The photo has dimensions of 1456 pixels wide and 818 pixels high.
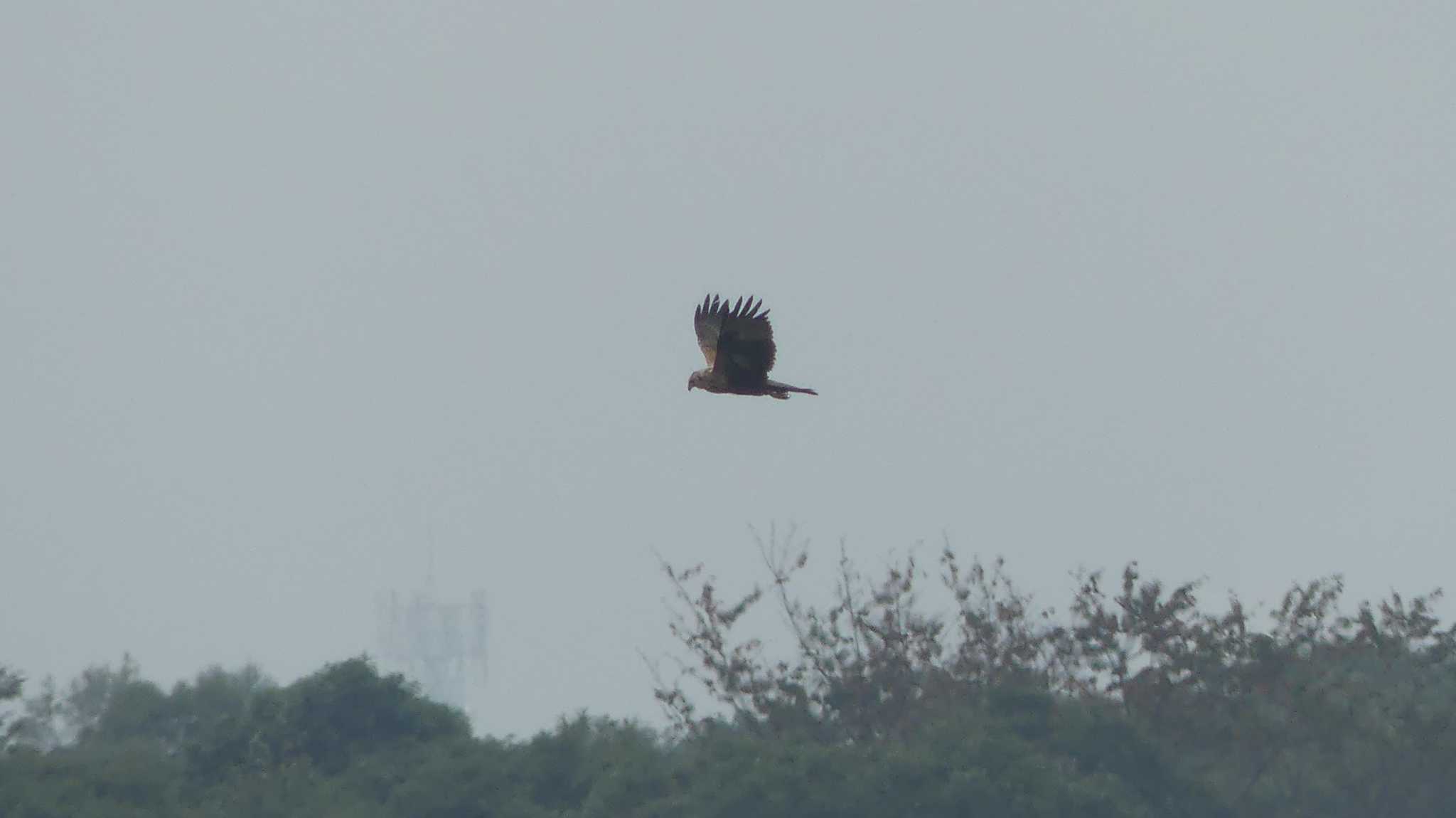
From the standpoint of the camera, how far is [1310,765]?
122 ft

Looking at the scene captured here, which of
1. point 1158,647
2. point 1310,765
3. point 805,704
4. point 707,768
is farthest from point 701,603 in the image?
point 1310,765

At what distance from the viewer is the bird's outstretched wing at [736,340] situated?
17.1 m

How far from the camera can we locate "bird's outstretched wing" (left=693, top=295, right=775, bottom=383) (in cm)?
1714

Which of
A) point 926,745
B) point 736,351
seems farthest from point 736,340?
point 926,745

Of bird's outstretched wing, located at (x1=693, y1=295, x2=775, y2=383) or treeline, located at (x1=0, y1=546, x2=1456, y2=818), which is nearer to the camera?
bird's outstretched wing, located at (x1=693, y1=295, x2=775, y2=383)

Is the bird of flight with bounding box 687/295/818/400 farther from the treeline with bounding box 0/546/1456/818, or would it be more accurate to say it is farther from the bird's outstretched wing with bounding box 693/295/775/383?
the treeline with bounding box 0/546/1456/818

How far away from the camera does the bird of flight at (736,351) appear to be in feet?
56.3

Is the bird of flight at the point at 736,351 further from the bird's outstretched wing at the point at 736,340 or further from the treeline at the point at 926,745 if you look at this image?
the treeline at the point at 926,745

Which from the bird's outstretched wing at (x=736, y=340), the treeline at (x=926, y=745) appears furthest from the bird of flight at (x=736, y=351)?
the treeline at (x=926, y=745)

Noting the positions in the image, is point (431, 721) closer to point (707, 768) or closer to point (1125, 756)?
point (707, 768)

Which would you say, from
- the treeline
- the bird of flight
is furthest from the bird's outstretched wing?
the treeline

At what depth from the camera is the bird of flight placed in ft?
56.3

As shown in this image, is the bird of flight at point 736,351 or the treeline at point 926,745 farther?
the treeline at point 926,745

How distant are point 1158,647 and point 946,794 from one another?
266 inches
